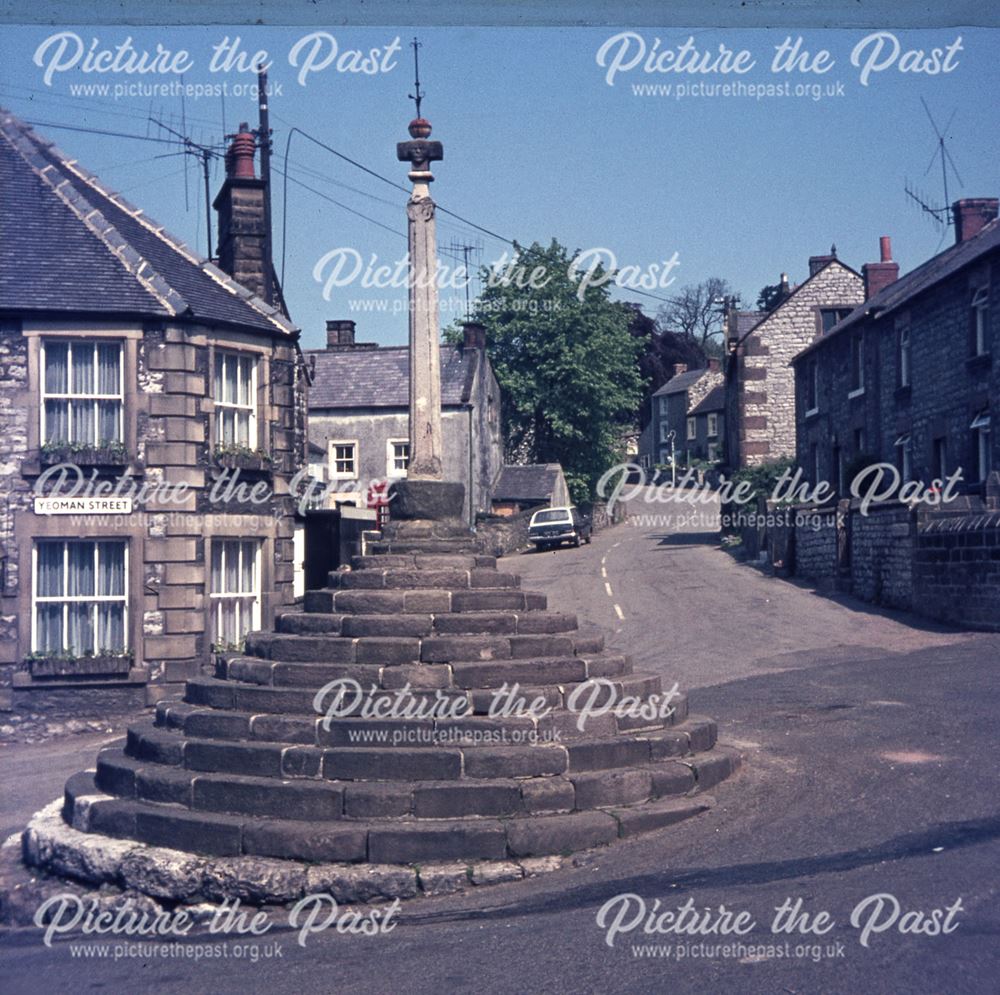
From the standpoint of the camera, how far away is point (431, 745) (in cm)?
781

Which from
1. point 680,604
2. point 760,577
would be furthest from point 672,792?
point 760,577

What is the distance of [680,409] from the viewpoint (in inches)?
3236

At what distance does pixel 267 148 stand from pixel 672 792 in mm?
19355

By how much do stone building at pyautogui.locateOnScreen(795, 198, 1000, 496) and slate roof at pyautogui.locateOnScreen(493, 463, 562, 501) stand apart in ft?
44.4

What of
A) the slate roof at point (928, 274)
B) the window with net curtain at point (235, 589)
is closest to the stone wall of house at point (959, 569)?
the slate roof at point (928, 274)

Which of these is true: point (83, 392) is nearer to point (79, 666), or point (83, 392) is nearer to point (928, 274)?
point (79, 666)

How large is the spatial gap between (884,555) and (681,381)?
61.3m

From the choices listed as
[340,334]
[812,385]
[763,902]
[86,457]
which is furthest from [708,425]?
[763,902]

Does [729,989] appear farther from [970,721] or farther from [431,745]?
[970,721]

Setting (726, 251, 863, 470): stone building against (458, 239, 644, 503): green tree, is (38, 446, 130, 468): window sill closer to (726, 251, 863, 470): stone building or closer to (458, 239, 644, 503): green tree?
(726, 251, 863, 470): stone building

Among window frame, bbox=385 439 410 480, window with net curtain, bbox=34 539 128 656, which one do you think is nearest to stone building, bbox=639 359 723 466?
window frame, bbox=385 439 410 480

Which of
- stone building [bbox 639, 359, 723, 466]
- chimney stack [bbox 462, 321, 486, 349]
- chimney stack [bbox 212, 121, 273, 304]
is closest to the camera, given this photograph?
chimney stack [bbox 212, 121, 273, 304]

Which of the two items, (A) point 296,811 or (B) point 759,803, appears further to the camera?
(B) point 759,803

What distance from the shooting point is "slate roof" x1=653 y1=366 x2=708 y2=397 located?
81.5 metres
